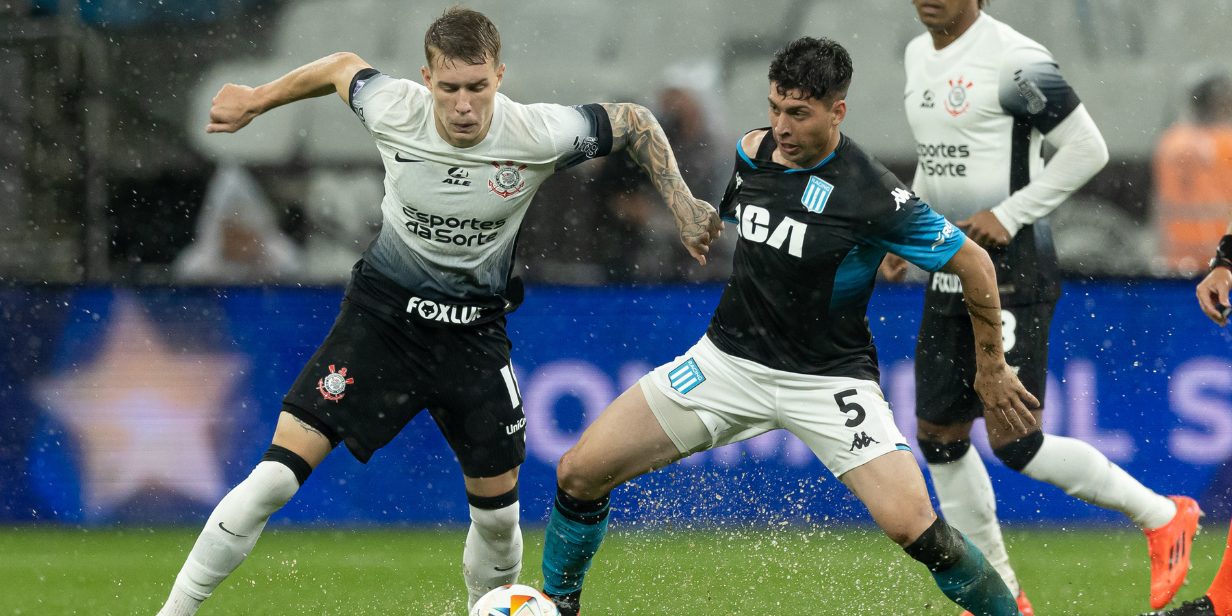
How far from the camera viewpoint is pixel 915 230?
12.9 ft

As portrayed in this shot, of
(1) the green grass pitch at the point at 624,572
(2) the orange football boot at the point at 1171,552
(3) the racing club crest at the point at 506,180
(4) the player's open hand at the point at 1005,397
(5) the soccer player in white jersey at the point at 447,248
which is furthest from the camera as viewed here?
(1) the green grass pitch at the point at 624,572

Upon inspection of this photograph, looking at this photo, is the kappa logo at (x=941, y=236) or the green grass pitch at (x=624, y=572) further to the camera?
the green grass pitch at (x=624, y=572)

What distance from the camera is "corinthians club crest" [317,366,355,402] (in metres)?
4.11

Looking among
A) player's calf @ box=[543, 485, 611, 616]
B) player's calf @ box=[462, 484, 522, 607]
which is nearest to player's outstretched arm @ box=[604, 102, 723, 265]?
player's calf @ box=[543, 485, 611, 616]

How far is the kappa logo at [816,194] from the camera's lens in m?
4.02

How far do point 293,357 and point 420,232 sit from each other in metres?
2.68

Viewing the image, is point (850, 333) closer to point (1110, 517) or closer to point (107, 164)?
point (1110, 517)

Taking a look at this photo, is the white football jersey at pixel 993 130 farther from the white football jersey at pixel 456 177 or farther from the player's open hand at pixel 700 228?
the white football jersey at pixel 456 177

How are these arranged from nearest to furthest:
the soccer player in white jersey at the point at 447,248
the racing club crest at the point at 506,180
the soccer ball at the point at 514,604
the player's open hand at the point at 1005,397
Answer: the soccer ball at the point at 514,604
the player's open hand at the point at 1005,397
the soccer player in white jersey at the point at 447,248
the racing club crest at the point at 506,180

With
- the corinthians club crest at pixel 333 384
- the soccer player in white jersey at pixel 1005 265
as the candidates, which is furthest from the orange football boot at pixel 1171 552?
the corinthians club crest at pixel 333 384

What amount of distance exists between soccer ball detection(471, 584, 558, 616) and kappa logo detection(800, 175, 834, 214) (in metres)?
1.55

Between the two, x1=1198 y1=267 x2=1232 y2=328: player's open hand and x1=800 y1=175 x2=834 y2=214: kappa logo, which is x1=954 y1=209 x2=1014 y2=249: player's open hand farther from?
x1=800 y1=175 x2=834 y2=214: kappa logo

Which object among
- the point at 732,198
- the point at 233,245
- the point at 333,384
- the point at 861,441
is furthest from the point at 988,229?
the point at 233,245

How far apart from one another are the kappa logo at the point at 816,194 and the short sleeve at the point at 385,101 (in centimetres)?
134
